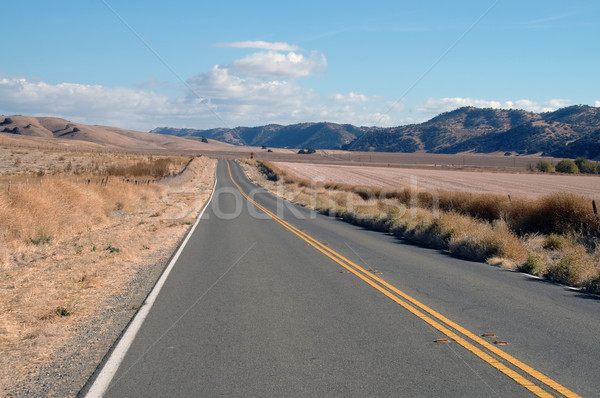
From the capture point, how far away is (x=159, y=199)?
109 ft

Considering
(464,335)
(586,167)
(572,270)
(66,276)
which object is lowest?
(66,276)

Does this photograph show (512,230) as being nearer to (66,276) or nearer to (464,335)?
(464,335)

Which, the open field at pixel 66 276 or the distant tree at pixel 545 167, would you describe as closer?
the open field at pixel 66 276

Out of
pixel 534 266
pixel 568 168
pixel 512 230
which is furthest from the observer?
pixel 568 168

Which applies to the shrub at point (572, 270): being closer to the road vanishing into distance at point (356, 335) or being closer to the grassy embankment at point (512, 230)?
the grassy embankment at point (512, 230)

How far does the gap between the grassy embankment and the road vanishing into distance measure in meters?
0.95

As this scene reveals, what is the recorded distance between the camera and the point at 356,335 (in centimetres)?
625

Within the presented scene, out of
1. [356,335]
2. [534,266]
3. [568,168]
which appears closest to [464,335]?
[356,335]

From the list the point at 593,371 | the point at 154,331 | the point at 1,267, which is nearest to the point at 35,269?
the point at 1,267

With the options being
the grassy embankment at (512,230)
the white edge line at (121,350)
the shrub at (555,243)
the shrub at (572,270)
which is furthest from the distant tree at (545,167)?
the white edge line at (121,350)

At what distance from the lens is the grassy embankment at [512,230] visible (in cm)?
1092

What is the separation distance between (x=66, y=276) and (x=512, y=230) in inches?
593

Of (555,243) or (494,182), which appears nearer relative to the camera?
(555,243)

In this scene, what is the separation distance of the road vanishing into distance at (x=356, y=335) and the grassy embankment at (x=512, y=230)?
3.13 feet
